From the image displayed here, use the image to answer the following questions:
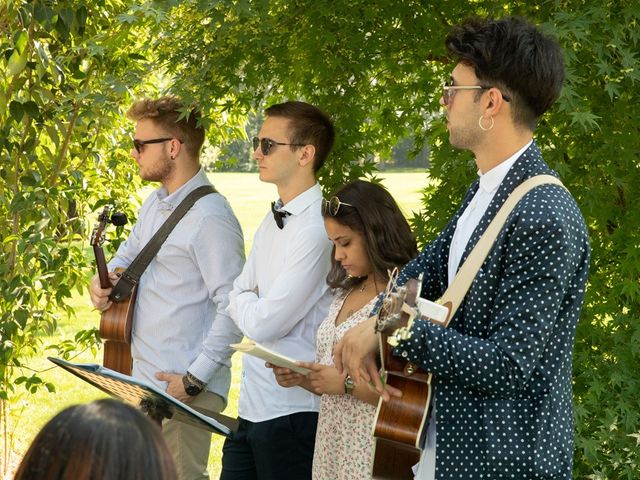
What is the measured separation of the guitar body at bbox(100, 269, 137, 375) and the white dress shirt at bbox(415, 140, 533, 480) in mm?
1684

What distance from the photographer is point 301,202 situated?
12.4 ft

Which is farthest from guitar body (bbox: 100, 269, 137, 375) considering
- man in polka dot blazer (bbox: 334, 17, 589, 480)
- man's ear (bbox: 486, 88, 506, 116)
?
man's ear (bbox: 486, 88, 506, 116)

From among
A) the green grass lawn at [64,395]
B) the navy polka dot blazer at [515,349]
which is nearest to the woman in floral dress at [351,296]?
the green grass lawn at [64,395]

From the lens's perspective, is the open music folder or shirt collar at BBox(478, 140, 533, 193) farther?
shirt collar at BBox(478, 140, 533, 193)

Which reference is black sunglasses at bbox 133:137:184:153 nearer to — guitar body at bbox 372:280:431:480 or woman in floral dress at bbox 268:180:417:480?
woman in floral dress at bbox 268:180:417:480

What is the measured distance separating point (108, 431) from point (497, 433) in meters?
1.32

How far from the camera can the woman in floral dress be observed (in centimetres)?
341

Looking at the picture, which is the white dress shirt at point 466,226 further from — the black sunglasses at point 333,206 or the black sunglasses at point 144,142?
the black sunglasses at point 144,142

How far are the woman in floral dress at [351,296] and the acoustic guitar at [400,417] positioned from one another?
19.9 inches

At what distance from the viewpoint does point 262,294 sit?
12.4ft

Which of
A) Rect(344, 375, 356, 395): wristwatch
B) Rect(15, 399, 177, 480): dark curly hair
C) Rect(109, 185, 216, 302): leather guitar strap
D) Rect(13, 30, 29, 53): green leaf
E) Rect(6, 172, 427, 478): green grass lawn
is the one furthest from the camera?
Rect(6, 172, 427, 478): green grass lawn

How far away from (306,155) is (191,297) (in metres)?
0.75

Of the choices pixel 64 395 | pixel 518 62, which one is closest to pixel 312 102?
pixel 518 62

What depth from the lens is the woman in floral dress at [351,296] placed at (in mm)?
3412
